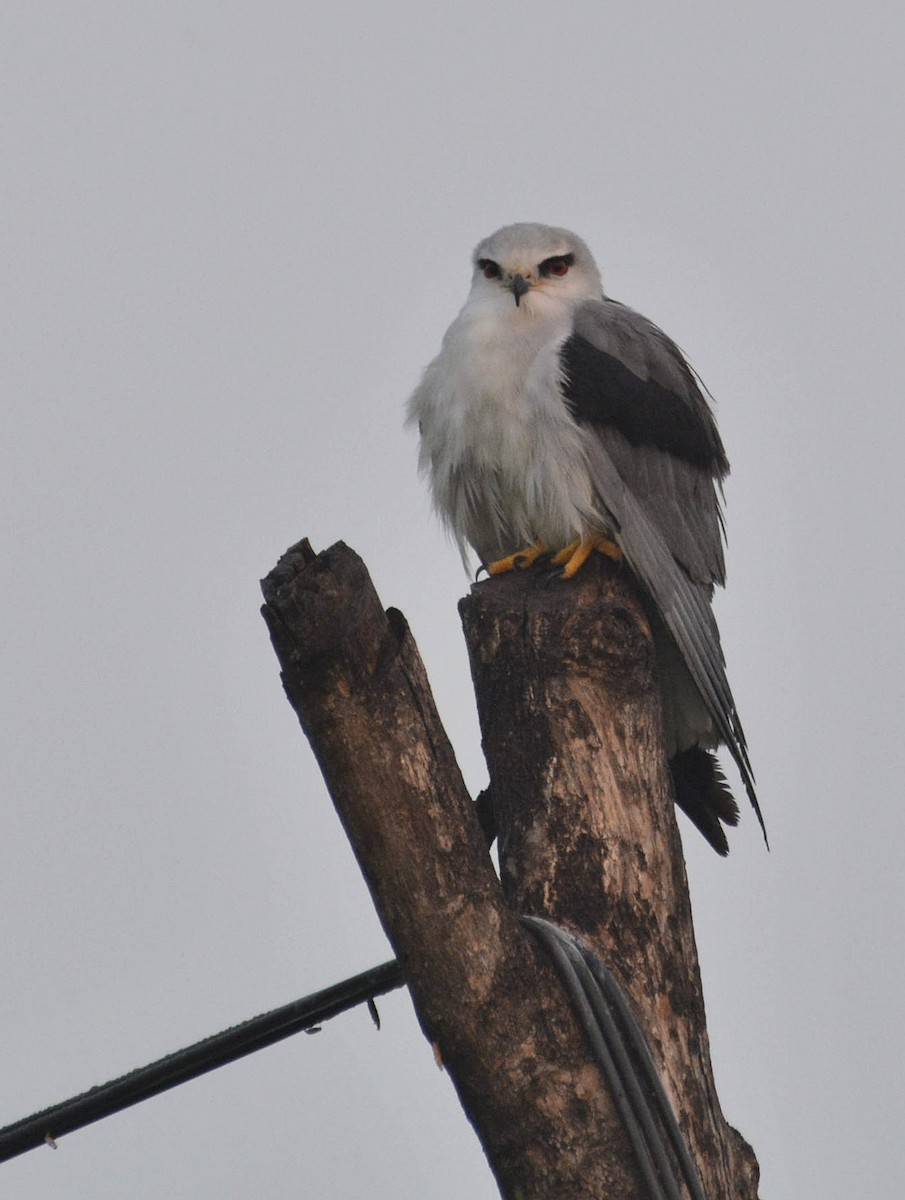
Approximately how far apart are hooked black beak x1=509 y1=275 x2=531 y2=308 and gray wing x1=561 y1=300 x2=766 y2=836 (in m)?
0.25

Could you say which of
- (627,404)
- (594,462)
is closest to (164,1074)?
(594,462)

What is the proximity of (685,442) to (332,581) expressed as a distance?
10.7ft

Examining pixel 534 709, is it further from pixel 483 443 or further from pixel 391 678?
pixel 483 443

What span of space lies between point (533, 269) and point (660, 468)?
3.60ft

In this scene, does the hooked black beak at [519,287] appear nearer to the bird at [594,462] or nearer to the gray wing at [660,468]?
the bird at [594,462]

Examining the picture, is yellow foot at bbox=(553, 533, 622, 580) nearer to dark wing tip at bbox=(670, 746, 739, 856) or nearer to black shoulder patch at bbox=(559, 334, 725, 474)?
black shoulder patch at bbox=(559, 334, 725, 474)

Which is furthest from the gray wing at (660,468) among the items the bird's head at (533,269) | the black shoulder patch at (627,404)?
the bird's head at (533,269)

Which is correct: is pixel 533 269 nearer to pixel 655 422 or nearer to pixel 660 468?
Answer: pixel 655 422

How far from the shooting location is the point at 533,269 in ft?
21.1

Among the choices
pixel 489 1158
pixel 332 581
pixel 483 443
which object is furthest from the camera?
pixel 483 443

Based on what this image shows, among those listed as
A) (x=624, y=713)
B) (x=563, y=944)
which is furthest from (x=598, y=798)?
(x=563, y=944)

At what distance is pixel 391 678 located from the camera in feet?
10.0

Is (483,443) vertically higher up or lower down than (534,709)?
higher up

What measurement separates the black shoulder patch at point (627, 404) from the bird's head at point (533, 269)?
1.64 feet
